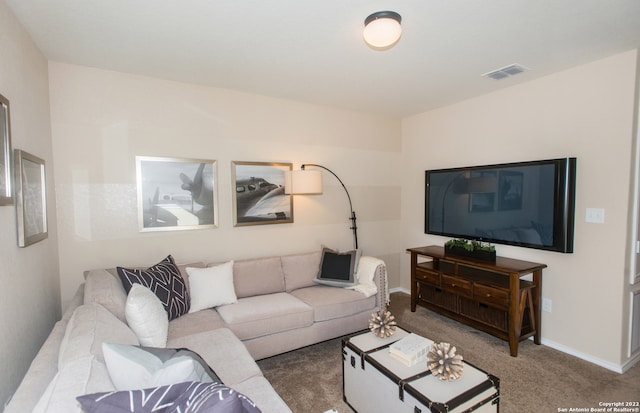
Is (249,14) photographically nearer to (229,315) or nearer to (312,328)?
(229,315)

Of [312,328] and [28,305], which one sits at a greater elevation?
[28,305]

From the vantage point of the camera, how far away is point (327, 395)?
224 cm

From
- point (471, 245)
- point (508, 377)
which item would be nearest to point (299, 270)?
point (471, 245)

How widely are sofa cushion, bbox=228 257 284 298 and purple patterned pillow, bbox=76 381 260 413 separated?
2.03 metres

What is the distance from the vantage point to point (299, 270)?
11.0 feet

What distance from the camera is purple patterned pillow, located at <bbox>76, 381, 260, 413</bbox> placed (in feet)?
2.84

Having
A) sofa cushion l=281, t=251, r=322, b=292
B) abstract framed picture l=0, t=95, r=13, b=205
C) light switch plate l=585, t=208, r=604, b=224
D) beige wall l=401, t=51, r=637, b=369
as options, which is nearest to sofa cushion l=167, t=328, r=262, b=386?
sofa cushion l=281, t=251, r=322, b=292

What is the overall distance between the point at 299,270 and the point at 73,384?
2.39 m

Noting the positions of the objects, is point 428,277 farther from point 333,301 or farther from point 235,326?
point 235,326

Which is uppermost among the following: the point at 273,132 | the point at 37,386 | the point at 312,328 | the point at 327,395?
the point at 273,132

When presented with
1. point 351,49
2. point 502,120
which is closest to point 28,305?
point 351,49

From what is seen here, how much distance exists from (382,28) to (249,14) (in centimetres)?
83

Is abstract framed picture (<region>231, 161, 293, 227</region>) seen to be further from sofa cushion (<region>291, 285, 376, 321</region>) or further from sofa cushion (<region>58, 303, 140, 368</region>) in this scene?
sofa cushion (<region>58, 303, 140, 368</region>)

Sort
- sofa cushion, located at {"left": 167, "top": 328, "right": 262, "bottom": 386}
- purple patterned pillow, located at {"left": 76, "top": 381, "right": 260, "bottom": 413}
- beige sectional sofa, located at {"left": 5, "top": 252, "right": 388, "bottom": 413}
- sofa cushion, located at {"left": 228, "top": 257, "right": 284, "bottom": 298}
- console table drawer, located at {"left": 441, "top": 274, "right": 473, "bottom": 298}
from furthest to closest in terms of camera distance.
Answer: console table drawer, located at {"left": 441, "top": 274, "right": 473, "bottom": 298} → sofa cushion, located at {"left": 228, "top": 257, "right": 284, "bottom": 298} → sofa cushion, located at {"left": 167, "top": 328, "right": 262, "bottom": 386} → beige sectional sofa, located at {"left": 5, "top": 252, "right": 388, "bottom": 413} → purple patterned pillow, located at {"left": 76, "top": 381, "right": 260, "bottom": 413}
